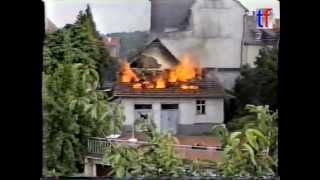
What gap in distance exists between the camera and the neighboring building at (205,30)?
140 centimetres

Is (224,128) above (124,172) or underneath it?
above

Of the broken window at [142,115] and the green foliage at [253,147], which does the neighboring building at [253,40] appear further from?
the broken window at [142,115]

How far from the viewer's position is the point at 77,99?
1.48m

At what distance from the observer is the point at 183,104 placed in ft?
4.62

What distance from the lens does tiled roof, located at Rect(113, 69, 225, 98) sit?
142 cm

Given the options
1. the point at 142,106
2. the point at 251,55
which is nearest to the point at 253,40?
the point at 251,55

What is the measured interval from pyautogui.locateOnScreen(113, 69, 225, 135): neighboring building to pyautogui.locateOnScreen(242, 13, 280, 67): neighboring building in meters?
0.12

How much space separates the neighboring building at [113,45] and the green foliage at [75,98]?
18mm

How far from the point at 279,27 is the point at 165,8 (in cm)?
34

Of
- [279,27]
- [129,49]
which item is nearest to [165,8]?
[129,49]

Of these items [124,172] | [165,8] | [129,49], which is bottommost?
[124,172]

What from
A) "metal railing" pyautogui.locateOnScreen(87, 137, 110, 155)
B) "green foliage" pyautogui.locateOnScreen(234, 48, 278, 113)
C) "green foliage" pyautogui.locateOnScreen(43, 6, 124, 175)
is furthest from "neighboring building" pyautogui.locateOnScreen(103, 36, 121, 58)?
"green foliage" pyautogui.locateOnScreen(234, 48, 278, 113)

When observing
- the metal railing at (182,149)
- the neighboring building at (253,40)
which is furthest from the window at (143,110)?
the neighboring building at (253,40)
